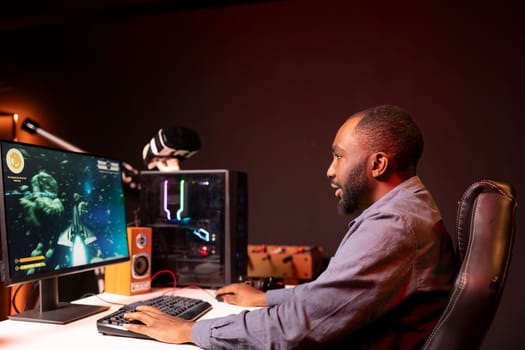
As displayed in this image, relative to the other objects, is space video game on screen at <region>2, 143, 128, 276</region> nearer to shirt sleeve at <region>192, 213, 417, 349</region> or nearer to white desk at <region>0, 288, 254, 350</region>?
white desk at <region>0, 288, 254, 350</region>

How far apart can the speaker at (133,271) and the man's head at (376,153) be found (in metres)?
0.97

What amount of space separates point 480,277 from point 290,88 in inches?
100

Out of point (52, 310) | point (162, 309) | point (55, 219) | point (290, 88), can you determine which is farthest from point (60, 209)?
point (290, 88)

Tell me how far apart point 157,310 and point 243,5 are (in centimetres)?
270

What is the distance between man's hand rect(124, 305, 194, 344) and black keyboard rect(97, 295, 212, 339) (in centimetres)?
2

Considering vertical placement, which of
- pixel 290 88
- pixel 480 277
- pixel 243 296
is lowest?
pixel 243 296

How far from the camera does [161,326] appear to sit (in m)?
1.17

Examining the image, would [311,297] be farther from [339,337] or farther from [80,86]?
[80,86]

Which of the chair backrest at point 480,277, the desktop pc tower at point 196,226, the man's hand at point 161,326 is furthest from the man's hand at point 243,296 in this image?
the chair backrest at point 480,277

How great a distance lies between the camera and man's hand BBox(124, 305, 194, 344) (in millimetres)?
1136

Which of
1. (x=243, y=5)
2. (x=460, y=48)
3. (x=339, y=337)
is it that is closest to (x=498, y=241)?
(x=339, y=337)

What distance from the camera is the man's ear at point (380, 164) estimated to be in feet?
3.84

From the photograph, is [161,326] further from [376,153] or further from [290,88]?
[290,88]

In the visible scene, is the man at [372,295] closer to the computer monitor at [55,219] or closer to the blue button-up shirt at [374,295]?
the blue button-up shirt at [374,295]
